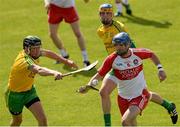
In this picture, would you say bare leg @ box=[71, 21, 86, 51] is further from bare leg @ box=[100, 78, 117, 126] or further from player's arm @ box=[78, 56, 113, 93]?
player's arm @ box=[78, 56, 113, 93]

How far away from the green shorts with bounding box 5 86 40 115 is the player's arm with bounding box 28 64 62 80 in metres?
0.83

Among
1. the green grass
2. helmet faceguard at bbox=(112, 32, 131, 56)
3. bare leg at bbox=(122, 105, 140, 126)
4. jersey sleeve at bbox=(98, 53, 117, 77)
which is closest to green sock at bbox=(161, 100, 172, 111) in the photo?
the green grass

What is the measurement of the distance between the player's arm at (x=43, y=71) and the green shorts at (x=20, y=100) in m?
0.83

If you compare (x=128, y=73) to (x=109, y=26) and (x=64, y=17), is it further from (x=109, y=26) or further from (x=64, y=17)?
(x=64, y=17)

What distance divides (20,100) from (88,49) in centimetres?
715

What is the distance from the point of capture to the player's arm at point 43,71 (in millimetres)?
11312

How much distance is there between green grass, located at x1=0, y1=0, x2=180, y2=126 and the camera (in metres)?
14.4

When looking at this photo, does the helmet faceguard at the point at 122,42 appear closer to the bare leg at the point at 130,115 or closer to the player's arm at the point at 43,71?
the bare leg at the point at 130,115

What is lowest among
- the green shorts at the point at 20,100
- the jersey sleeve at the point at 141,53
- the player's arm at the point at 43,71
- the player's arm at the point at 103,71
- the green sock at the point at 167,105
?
the green sock at the point at 167,105

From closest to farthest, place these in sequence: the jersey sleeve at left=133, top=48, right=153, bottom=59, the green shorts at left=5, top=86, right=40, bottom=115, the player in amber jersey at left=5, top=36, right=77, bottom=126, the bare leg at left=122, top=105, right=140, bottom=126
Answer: the bare leg at left=122, top=105, right=140, bottom=126, the player in amber jersey at left=5, top=36, right=77, bottom=126, the jersey sleeve at left=133, top=48, right=153, bottom=59, the green shorts at left=5, top=86, right=40, bottom=115

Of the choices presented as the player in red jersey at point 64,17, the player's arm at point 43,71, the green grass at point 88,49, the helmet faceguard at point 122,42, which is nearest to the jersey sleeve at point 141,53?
the helmet faceguard at point 122,42

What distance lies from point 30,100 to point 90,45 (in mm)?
7523

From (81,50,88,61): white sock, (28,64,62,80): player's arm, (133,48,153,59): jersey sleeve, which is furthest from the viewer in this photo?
(81,50,88,61): white sock

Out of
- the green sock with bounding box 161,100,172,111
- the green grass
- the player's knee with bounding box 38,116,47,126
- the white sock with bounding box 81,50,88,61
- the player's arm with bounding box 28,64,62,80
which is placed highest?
the player's arm with bounding box 28,64,62,80
